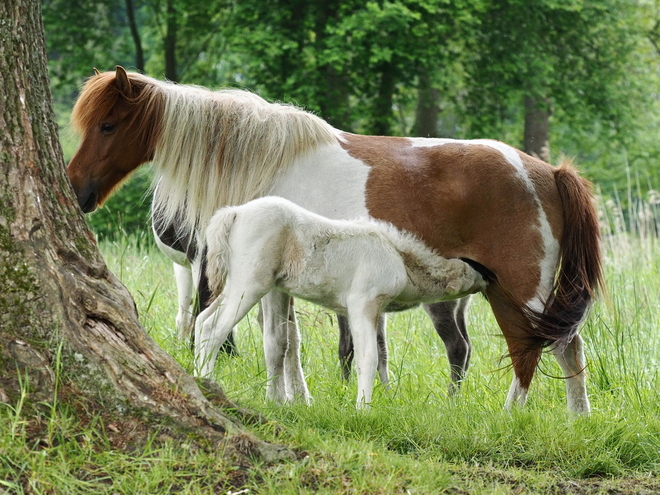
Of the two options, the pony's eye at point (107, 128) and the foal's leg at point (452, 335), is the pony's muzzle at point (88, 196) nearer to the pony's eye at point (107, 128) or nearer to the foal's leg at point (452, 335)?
the pony's eye at point (107, 128)

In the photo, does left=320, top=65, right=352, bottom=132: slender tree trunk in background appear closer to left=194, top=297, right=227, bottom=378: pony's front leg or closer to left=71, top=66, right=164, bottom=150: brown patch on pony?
left=71, top=66, right=164, bottom=150: brown patch on pony

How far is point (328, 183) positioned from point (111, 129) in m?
1.44

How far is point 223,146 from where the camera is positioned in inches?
207

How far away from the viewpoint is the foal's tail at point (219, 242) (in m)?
4.46

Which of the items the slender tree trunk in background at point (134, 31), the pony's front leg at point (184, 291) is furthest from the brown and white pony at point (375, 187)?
the slender tree trunk in background at point (134, 31)

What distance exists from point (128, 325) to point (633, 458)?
8.36 feet

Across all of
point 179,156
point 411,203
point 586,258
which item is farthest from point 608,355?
point 179,156

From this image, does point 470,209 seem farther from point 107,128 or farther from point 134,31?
point 134,31

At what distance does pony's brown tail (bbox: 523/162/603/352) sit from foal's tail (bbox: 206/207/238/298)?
5.95 feet

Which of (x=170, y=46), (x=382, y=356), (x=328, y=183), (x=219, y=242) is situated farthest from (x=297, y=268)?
(x=170, y=46)

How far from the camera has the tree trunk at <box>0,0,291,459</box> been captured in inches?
133

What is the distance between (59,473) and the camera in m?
3.09

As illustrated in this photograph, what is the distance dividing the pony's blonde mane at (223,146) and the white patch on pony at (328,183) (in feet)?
0.21

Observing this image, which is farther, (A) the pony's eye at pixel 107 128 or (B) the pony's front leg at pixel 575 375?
(A) the pony's eye at pixel 107 128
